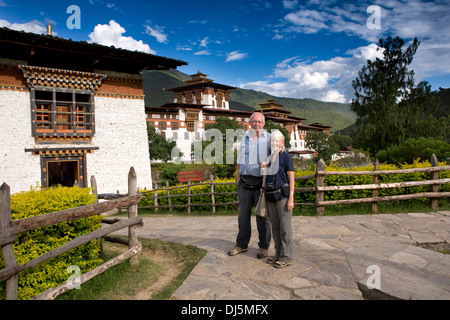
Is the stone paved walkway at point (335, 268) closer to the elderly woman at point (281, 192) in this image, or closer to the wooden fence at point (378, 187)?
the elderly woman at point (281, 192)

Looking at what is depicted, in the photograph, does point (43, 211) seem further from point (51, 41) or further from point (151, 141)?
point (151, 141)

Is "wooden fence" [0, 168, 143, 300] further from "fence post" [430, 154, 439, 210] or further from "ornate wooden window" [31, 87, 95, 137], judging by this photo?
"ornate wooden window" [31, 87, 95, 137]

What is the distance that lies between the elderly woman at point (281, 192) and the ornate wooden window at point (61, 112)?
521 inches

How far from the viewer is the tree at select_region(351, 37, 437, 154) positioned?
2453 cm

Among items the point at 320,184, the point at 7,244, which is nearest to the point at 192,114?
the point at 320,184

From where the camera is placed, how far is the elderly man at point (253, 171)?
4.35 meters

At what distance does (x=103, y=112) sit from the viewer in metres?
15.9

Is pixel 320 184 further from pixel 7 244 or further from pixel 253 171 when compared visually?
pixel 7 244

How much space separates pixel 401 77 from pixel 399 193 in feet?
73.6

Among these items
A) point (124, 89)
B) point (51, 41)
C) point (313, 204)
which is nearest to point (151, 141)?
point (124, 89)

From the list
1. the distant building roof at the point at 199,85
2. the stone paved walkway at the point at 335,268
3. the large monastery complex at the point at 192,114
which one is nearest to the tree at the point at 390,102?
the large monastery complex at the point at 192,114

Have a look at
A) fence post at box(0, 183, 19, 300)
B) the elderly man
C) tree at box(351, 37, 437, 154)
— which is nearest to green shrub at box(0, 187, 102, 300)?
fence post at box(0, 183, 19, 300)

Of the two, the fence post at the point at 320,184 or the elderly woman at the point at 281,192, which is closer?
the elderly woman at the point at 281,192

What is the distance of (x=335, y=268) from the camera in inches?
158
